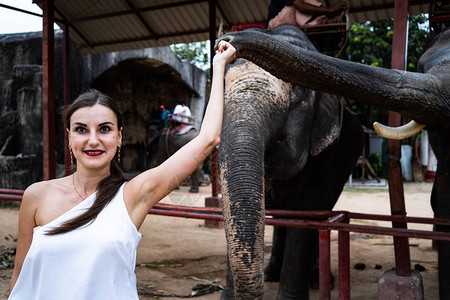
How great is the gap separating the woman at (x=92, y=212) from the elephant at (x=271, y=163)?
71 centimetres

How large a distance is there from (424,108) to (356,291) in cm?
226

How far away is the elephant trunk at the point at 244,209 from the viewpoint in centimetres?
204

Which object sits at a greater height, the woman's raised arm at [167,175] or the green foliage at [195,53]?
the green foliage at [195,53]

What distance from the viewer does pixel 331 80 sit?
224 centimetres

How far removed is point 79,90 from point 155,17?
553 cm

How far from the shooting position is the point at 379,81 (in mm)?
2400

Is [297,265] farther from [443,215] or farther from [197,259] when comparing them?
[197,259]

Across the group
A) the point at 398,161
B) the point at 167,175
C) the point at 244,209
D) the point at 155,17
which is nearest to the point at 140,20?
the point at 155,17

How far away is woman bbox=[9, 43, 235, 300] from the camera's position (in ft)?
4.34

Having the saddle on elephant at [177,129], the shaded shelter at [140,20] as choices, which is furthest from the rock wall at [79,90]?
the shaded shelter at [140,20]

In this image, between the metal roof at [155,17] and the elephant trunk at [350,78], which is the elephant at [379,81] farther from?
the metal roof at [155,17]

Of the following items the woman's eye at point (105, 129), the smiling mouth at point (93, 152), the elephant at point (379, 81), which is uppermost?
the elephant at point (379, 81)

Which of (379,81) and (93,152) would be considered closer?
(93,152)

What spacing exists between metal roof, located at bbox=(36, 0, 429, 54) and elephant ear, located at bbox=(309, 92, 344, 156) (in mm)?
2903
